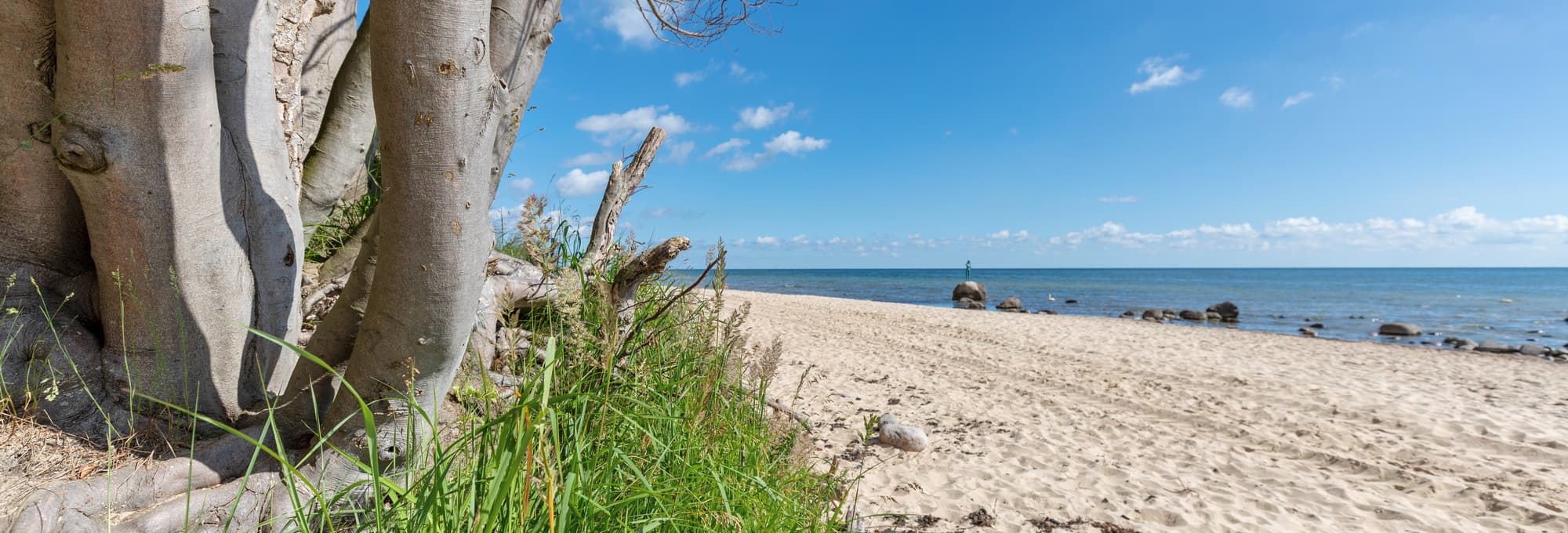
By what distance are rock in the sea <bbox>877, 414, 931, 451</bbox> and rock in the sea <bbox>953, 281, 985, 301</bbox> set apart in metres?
25.1

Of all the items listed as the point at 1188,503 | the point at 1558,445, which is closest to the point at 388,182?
the point at 1188,503

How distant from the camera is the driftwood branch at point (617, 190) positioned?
4.34 metres

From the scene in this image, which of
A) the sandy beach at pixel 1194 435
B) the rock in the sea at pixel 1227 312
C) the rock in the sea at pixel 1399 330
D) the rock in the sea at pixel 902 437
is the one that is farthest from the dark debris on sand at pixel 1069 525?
the rock in the sea at pixel 1227 312

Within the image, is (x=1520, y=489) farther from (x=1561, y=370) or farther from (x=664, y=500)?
(x=1561, y=370)

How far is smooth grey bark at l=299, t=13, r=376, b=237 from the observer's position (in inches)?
145

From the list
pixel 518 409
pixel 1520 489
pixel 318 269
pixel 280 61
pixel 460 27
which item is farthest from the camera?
pixel 1520 489

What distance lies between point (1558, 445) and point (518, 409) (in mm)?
8866

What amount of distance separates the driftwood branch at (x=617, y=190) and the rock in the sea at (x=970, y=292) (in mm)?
26949

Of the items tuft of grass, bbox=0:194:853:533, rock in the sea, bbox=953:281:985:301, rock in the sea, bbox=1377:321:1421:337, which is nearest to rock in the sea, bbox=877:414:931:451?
tuft of grass, bbox=0:194:853:533

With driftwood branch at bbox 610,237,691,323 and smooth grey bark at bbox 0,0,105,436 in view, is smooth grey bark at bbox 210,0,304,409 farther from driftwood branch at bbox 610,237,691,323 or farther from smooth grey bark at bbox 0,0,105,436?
driftwood branch at bbox 610,237,691,323

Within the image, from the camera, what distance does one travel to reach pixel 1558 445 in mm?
5848

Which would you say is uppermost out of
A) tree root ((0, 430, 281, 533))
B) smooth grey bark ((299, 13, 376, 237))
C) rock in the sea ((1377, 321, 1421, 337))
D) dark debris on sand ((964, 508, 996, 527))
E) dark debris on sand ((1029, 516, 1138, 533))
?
smooth grey bark ((299, 13, 376, 237))

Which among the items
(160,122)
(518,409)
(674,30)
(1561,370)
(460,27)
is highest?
(674,30)

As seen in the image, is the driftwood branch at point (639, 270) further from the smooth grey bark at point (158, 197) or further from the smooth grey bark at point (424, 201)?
the smooth grey bark at point (158, 197)
